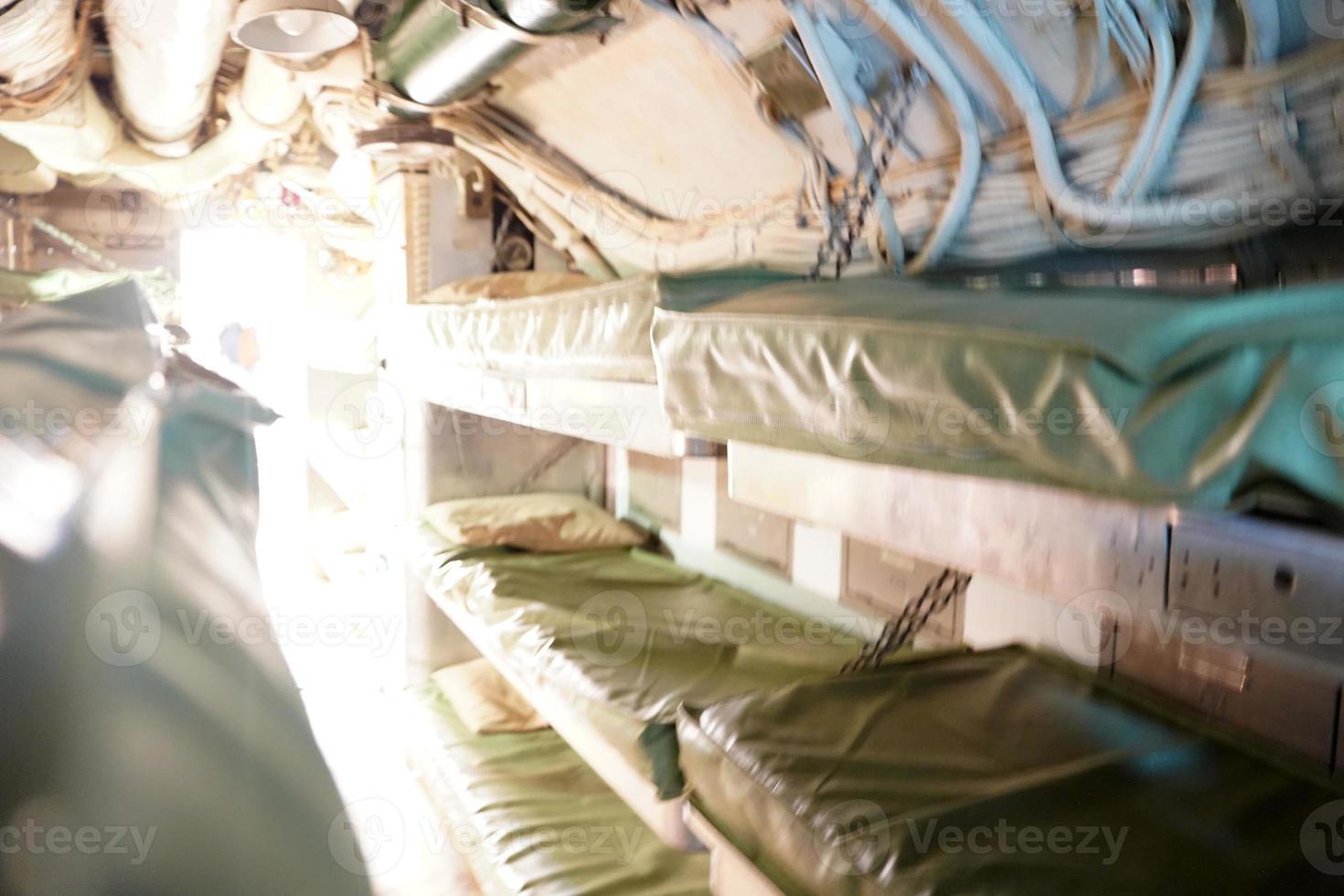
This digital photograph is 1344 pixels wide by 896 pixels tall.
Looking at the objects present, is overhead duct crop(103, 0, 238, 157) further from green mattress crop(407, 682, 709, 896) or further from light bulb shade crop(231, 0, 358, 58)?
green mattress crop(407, 682, 709, 896)

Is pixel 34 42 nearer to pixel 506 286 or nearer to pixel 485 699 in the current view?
pixel 506 286

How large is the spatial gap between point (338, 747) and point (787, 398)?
7.80 feet

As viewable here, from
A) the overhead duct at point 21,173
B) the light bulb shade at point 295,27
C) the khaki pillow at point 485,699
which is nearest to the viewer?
the light bulb shade at point 295,27

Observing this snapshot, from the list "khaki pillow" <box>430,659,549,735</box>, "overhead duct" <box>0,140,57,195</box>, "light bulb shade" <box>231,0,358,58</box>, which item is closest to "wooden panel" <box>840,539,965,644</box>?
"khaki pillow" <box>430,659,549,735</box>

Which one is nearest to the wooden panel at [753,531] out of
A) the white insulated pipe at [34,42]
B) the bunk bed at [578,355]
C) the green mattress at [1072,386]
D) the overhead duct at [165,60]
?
the bunk bed at [578,355]

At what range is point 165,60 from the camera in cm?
246

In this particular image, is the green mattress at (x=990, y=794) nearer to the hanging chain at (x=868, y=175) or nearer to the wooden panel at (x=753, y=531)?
the hanging chain at (x=868, y=175)

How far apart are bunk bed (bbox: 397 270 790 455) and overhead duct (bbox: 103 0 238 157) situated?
0.96 metres

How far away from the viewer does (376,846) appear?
7.18 feet

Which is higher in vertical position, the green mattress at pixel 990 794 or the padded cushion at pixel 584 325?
the padded cushion at pixel 584 325

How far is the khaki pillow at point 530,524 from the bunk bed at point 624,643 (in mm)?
37

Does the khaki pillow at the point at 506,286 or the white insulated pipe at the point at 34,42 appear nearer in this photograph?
the white insulated pipe at the point at 34,42

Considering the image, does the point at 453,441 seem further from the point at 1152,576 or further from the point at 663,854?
the point at 1152,576

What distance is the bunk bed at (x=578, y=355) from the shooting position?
1.23 m
